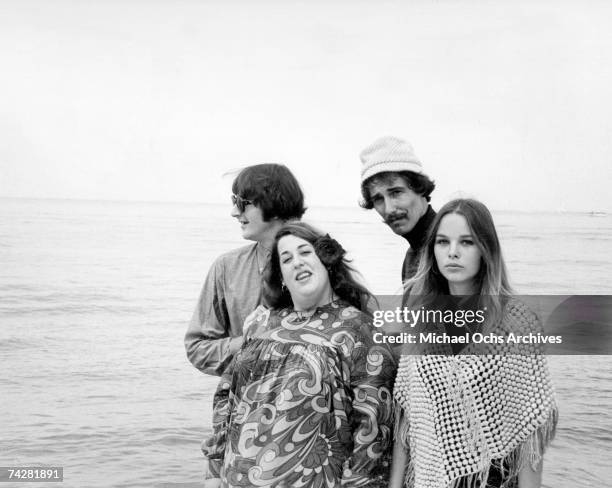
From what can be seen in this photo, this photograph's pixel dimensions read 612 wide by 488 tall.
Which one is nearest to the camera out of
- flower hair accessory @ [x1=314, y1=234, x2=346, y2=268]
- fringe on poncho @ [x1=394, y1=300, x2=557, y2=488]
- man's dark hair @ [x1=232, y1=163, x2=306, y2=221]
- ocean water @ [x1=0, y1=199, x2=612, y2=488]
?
fringe on poncho @ [x1=394, y1=300, x2=557, y2=488]

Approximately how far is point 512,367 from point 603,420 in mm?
3682

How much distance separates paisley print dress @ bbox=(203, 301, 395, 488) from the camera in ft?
5.46

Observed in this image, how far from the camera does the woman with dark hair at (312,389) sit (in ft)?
5.47

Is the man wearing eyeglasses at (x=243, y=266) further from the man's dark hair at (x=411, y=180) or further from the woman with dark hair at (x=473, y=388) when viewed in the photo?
the woman with dark hair at (x=473, y=388)

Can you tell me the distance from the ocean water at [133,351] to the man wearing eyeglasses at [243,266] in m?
0.14

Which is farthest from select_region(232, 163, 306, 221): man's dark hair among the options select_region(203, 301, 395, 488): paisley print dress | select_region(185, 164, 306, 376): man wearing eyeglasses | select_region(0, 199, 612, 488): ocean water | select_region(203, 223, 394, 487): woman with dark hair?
select_region(203, 301, 395, 488): paisley print dress

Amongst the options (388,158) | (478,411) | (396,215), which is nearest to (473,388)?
(478,411)

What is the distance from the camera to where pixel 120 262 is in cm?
1282

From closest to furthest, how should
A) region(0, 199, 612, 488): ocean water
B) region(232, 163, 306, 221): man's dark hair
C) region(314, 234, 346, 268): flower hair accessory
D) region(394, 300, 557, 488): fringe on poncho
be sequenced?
region(394, 300, 557, 488): fringe on poncho → region(314, 234, 346, 268): flower hair accessory → region(232, 163, 306, 221): man's dark hair → region(0, 199, 612, 488): ocean water

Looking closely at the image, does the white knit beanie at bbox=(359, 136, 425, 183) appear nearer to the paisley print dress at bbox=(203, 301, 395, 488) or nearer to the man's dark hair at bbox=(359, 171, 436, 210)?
the man's dark hair at bbox=(359, 171, 436, 210)

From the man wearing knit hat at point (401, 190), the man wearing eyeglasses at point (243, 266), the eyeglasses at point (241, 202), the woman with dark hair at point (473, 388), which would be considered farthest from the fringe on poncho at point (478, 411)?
the eyeglasses at point (241, 202)

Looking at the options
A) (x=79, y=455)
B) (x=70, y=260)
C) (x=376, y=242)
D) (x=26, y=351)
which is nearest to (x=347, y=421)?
(x=79, y=455)

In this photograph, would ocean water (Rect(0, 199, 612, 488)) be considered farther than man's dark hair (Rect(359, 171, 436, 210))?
Yes

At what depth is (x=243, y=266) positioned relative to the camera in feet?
6.94
